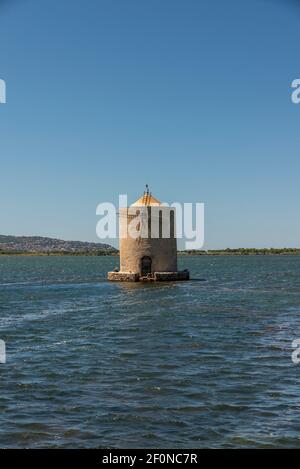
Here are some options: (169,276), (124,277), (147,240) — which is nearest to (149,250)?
(147,240)

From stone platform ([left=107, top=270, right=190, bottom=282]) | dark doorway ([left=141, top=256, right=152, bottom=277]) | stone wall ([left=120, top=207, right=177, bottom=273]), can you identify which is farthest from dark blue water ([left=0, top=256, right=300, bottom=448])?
dark doorway ([left=141, top=256, right=152, bottom=277])

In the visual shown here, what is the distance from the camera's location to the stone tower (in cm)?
4197

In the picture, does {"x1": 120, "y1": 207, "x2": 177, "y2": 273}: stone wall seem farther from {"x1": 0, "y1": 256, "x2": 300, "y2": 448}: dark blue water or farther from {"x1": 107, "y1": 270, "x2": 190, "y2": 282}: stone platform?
{"x1": 0, "y1": 256, "x2": 300, "y2": 448}: dark blue water

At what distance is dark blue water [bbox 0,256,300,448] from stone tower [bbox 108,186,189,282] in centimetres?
1615

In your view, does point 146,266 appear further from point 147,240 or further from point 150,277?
point 147,240

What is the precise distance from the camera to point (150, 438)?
381 inches

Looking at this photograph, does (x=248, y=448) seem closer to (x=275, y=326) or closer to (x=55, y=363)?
(x=55, y=363)

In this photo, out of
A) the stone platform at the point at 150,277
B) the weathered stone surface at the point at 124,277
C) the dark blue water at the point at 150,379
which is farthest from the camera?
the weathered stone surface at the point at 124,277

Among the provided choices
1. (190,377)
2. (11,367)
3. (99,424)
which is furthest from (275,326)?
(99,424)

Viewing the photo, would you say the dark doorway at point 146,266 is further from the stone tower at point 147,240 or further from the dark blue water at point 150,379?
the dark blue water at point 150,379

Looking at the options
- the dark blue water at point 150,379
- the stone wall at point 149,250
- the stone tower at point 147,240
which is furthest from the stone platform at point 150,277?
the dark blue water at point 150,379

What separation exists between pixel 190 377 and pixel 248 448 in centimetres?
438

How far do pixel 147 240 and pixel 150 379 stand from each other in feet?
93.9

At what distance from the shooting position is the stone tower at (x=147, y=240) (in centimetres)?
4197
